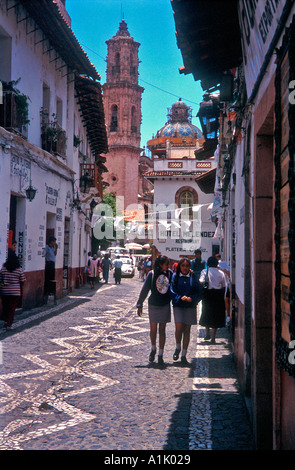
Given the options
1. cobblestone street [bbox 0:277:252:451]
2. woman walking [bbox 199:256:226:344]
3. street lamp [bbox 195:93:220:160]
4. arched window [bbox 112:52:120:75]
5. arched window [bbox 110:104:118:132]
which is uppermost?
arched window [bbox 112:52:120:75]

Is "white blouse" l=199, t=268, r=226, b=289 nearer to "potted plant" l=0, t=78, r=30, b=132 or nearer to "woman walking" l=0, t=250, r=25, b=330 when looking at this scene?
"woman walking" l=0, t=250, r=25, b=330

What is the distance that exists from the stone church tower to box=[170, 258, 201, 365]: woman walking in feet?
226

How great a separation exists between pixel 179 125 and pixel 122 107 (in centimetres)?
848

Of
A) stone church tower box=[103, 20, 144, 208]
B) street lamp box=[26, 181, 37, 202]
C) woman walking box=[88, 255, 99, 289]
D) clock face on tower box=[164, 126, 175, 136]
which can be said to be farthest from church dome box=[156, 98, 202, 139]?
street lamp box=[26, 181, 37, 202]

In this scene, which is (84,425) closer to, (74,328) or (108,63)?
(74,328)

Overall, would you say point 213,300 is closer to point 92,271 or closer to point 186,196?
point 92,271

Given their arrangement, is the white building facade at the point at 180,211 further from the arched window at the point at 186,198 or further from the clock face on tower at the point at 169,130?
the clock face on tower at the point at 169,130

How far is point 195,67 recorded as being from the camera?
8.38m

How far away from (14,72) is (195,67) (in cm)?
701

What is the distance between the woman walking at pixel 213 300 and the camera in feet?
34.3

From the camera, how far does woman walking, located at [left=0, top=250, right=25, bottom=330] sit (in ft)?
36.6

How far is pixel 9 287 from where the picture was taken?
36.8ft

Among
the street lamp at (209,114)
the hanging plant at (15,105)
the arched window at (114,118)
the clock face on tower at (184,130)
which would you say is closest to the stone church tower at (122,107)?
the arched window at (114,118)

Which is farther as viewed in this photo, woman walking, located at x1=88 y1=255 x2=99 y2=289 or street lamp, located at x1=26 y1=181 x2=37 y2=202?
woman walking, located at x1=88 y1=255 x2=99 y2=289
